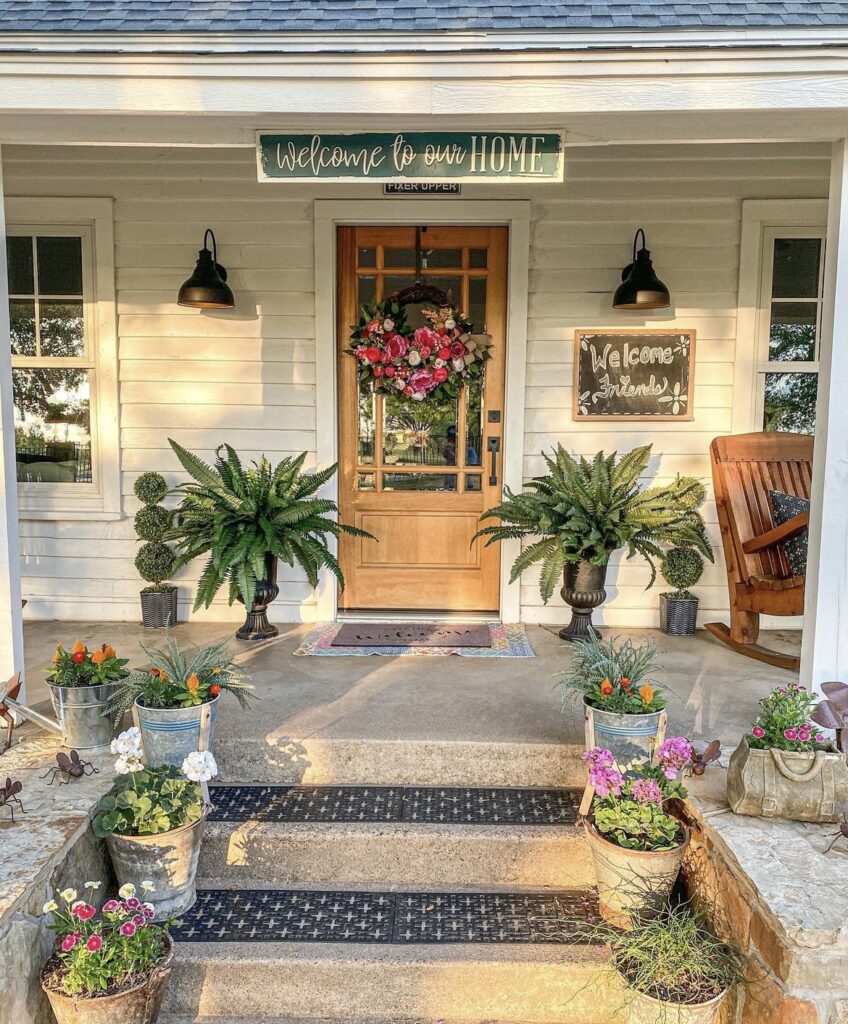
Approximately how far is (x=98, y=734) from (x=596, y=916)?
169 centimetres

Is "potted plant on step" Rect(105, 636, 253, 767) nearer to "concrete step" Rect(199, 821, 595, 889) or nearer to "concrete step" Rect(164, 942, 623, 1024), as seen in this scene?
"concrete step" Rect(199, 821, 595, 889)

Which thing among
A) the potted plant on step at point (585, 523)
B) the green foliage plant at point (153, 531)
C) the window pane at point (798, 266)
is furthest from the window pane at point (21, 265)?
the window pane at point (798, 266)

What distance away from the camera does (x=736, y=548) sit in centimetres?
386

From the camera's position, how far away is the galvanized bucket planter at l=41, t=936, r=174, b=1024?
5.90 ft

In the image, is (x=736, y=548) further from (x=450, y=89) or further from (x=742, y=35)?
(x=450, y=89)

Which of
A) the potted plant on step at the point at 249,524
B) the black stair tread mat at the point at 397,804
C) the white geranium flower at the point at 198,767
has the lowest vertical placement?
the black stair tread mat at the point at 397,804

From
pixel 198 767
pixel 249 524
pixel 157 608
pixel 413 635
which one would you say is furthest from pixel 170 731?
pixel 157 608

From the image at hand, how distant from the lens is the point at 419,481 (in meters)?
4.29

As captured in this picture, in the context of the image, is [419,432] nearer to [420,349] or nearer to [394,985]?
[420,349]

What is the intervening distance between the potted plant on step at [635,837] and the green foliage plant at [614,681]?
21cm

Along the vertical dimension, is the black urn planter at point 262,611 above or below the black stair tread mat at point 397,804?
above

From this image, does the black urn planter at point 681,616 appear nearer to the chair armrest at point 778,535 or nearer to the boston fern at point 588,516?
the boston fern at point 588,516

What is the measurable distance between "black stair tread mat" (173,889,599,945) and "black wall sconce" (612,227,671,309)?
2.76m

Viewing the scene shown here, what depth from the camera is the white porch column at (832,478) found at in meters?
2.61
